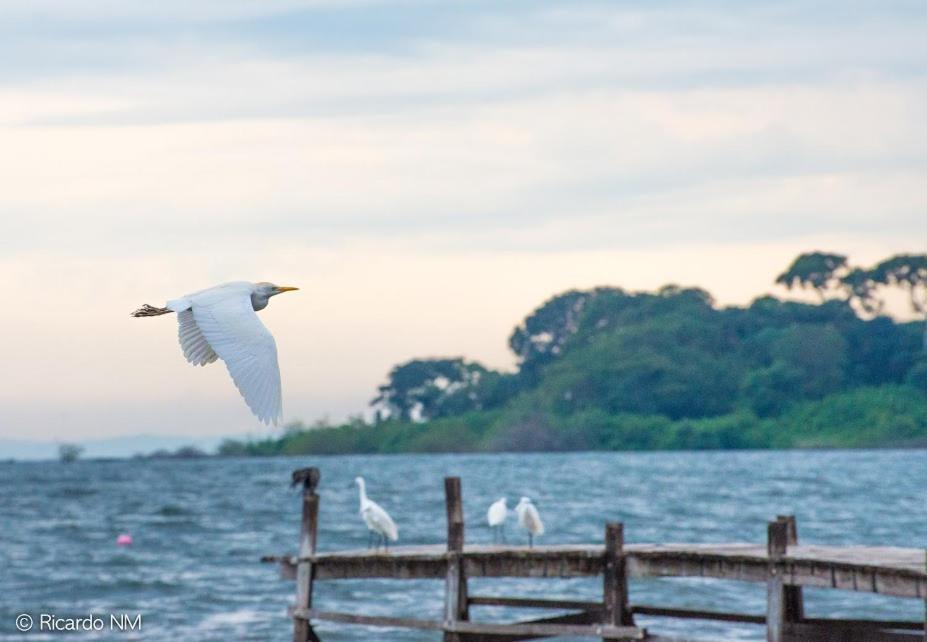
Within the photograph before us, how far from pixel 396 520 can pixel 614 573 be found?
97.0ft

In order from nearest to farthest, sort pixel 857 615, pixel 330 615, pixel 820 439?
pixel 330 615
pixel 857 615
pixel 820 439

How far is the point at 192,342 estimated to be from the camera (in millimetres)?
11023

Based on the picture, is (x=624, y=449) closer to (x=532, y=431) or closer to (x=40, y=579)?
(x=532, y=431)

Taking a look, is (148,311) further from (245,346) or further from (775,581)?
(775,581)

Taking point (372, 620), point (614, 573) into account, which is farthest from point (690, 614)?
point (372, 620)

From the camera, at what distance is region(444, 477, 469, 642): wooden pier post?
1602 cm

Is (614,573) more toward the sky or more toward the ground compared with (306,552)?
more toward the ground

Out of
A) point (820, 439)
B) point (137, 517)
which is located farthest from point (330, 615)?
point (820, 439)

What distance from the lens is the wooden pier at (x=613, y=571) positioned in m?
14.0

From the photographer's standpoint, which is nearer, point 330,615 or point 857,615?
point 330,615

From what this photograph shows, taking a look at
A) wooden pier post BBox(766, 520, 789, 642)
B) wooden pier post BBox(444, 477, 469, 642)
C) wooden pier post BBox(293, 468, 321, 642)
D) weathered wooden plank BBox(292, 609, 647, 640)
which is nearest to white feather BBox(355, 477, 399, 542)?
wooden pier post BBox(293, 468, 321, 642)

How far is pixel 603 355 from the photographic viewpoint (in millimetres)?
110312

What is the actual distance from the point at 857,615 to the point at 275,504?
36094 mm

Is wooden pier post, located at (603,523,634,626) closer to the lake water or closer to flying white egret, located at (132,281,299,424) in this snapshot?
flying white egret, located at (132,281,299,424)
